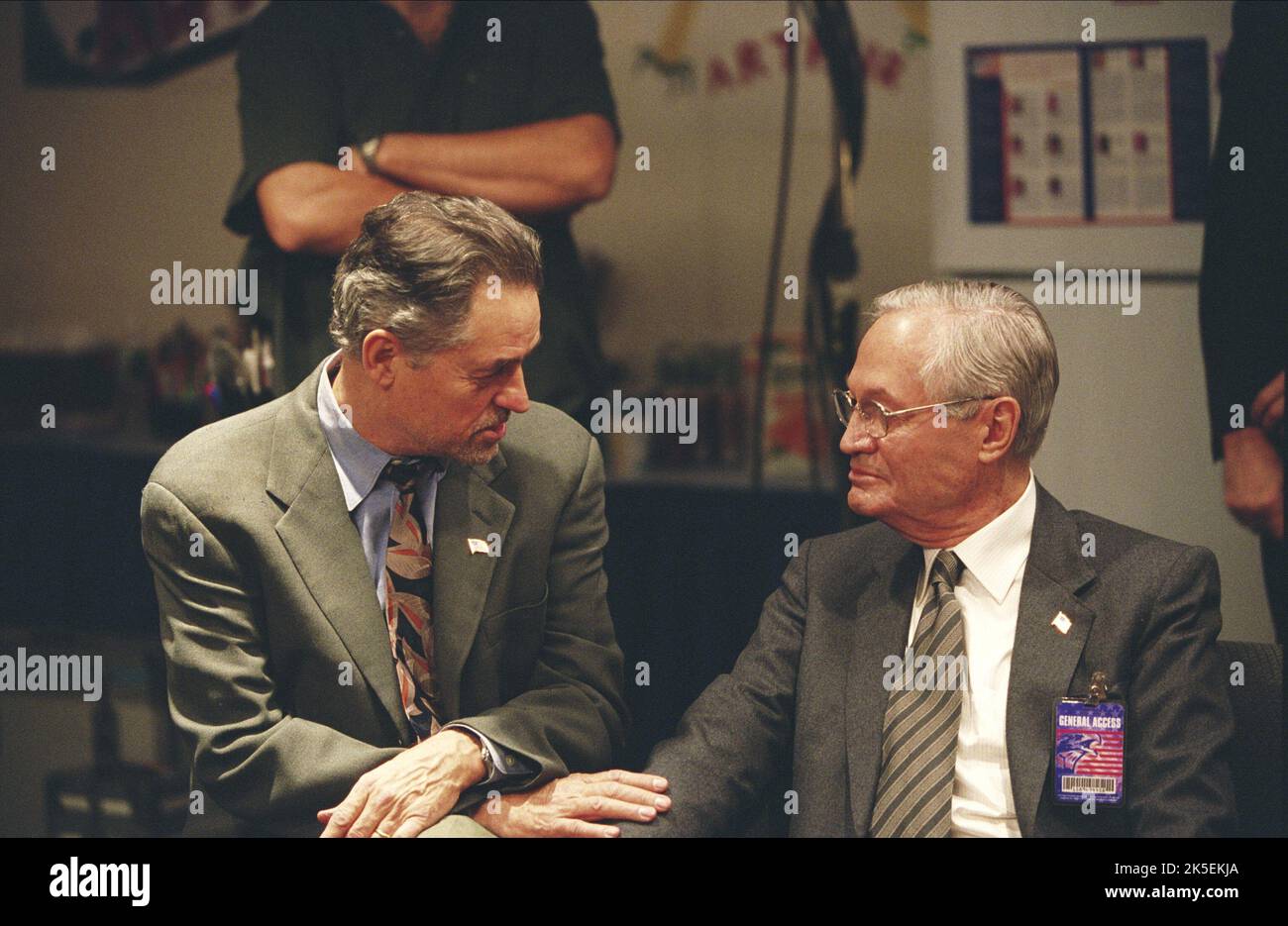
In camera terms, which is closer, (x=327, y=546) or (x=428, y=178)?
(x=327, y=546)

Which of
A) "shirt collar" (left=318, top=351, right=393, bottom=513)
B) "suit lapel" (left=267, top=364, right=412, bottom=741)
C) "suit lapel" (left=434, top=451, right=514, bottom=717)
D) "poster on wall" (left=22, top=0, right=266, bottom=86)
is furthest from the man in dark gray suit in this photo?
"poster on wall" (left=22, top=0, right=266, bottom=86)

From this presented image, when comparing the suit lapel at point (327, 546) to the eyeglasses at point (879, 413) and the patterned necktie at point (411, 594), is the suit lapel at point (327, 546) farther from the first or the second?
the eyeglasses at point (879, 413)

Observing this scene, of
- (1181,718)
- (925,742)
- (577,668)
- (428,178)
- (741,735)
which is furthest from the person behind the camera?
(428,178)

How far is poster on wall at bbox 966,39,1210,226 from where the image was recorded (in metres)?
3.43

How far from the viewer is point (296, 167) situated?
133 inches

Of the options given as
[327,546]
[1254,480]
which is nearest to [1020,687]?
[1254,480]

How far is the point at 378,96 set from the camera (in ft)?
11.1

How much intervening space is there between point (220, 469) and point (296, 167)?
2.59 ft

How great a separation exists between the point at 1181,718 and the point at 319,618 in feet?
5.40

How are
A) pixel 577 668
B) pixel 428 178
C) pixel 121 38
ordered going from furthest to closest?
pixel 121 38, pixel 428 178, pixel 577 668

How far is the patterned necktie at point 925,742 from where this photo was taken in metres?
2.88

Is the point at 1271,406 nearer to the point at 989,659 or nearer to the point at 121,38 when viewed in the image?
the point at 989,659
